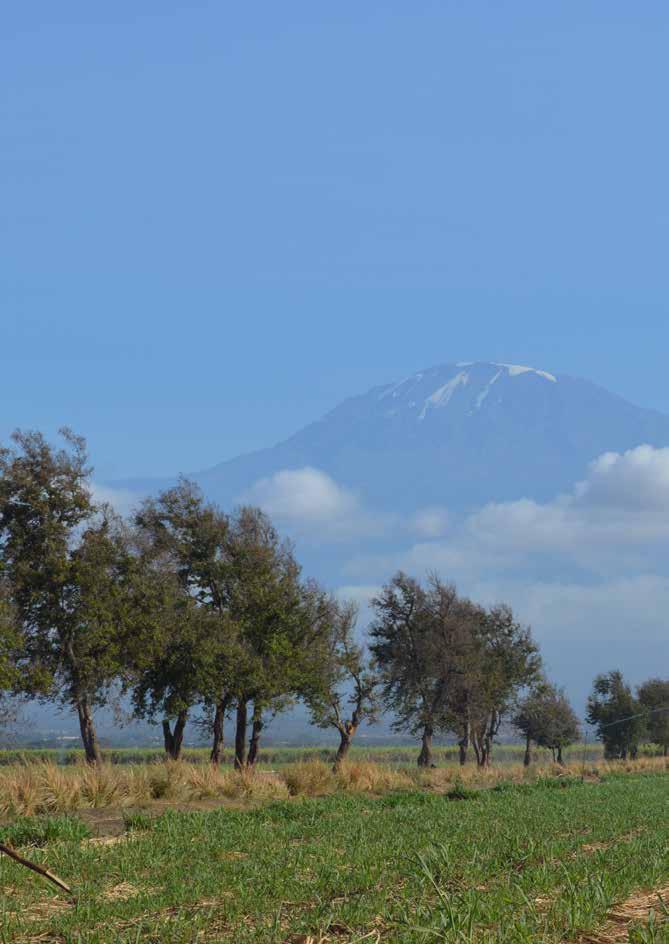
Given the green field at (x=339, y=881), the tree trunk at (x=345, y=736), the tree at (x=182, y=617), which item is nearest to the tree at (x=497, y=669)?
the tree trunk at (x=345, y=736)

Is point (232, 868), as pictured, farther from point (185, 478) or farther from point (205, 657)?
point (185, 478)

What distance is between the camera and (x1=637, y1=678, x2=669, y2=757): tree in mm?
91688

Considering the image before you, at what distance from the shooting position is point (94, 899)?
28.0 feet

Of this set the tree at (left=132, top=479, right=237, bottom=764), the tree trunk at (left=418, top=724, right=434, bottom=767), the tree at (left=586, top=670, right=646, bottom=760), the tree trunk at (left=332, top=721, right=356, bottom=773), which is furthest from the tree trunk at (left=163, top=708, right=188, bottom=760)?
the tree at (left=586, top=670, right=646, bottom=760)

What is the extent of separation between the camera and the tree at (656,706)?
301 ft

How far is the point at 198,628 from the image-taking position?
44125 millimetres

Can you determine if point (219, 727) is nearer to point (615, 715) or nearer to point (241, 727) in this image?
point (241, 727)

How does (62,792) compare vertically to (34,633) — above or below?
below

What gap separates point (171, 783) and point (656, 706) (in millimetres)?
80295

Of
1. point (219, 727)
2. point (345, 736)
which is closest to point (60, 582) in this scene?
point (219, 727)

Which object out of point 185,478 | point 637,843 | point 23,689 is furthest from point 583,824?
point 185,478

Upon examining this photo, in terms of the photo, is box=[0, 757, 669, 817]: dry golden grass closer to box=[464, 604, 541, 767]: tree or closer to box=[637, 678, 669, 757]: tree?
box=[464, 604, 541, 767]: tree

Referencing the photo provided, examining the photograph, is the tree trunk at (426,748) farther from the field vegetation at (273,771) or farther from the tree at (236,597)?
the tree at (236,597)

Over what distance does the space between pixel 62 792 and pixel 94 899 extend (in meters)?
11.7
